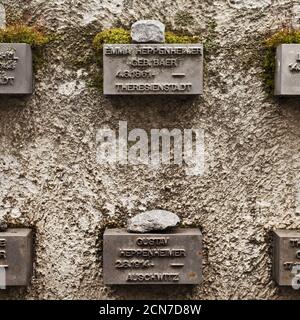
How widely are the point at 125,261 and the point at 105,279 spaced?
143mm

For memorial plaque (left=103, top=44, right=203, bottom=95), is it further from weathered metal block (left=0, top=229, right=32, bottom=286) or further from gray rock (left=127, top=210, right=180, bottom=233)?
weathered metal block (left=0, top=229, right=32, bottom=286)

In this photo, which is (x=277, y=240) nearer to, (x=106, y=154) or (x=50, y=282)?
(x=106, y=154)

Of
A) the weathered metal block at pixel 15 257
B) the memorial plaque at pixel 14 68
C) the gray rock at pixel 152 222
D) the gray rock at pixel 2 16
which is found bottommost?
the weathered metal block at pixel 15 257

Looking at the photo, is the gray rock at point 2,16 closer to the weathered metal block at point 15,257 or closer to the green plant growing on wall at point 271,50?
the weathered metal block at point 15,257

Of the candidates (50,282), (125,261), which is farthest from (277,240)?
(50,282)

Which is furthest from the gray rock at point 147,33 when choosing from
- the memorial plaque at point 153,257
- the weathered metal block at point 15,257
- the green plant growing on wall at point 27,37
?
the weathered metal block at point 15,257

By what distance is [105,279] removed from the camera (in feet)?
7.90

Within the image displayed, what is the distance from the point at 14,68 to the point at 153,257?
1.24 meters

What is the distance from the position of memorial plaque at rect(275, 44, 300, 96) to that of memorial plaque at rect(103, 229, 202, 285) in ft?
2.93

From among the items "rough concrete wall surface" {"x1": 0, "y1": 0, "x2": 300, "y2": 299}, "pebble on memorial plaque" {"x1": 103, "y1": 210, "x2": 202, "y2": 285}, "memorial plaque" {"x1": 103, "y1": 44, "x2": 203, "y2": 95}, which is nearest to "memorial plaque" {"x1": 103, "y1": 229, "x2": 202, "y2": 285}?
"pebble on memorial plaque" {"x1": 103, "y1": 210, "x2": 202, "y2": 285}

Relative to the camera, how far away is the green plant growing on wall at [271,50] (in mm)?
2464

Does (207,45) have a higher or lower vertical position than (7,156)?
higher

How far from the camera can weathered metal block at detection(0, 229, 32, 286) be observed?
7.80 ft

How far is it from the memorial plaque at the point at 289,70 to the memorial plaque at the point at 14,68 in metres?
1.34
